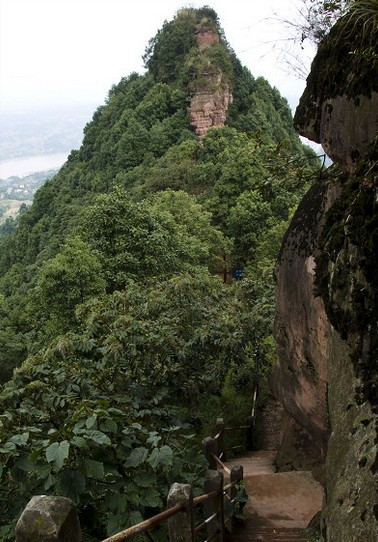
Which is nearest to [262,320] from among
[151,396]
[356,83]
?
[151,396]

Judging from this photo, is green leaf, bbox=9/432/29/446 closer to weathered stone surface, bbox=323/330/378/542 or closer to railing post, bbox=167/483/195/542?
railing post, bbox=167/483/195/542

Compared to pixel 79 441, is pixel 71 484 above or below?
below

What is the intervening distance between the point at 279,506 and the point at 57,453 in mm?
3986

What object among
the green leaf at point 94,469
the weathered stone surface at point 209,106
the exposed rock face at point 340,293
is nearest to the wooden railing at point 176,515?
the green leaf at point 94,469

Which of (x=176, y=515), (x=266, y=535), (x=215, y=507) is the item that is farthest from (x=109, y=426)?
(x=266, y=535)

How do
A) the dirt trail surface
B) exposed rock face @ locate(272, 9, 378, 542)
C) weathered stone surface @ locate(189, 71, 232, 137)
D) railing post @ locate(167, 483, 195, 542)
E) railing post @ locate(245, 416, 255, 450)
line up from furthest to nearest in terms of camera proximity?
weathered stone surface @ locate(189, 71, 232, 137)
railing post @ locate(245, 416, 255, 450)
the dirt trail surface
railing post @ locate(167, 483, 195, 542)
exposed rock face @ locate(272, 9, 378, 542)

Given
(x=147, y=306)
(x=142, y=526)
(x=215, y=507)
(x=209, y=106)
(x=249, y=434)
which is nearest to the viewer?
(x=142, y=526)

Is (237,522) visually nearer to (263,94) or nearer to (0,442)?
(0,442)

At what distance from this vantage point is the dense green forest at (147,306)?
3156mm

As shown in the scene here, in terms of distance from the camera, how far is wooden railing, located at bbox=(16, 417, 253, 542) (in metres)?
1.85

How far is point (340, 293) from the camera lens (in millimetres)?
3029

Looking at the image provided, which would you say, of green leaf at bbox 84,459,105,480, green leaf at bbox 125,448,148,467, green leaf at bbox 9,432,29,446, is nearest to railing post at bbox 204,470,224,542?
green leaf at bbox 125,448,148,467

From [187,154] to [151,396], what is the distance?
1358 inches

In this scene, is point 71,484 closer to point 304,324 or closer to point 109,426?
point 109,426
